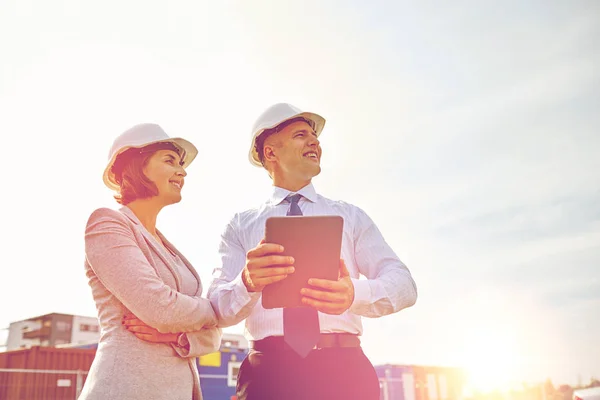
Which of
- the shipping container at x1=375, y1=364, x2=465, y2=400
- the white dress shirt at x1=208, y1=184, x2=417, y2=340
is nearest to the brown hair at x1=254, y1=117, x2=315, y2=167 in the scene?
the white dress shirt at x1=208, y1=184, x2=417, y2=340

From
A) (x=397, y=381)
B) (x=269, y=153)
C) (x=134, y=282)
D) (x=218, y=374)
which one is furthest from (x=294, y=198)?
(x=397, y=381)

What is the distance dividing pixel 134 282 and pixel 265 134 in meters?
1.47

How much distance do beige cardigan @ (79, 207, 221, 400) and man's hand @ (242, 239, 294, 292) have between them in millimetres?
687

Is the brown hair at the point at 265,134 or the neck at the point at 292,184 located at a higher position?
the brown hair at the point at 265,134

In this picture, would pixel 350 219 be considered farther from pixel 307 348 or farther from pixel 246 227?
pixel 307 348

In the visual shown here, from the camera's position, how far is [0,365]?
24.3 metres

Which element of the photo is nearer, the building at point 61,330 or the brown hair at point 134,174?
the brown hair at point 134,174

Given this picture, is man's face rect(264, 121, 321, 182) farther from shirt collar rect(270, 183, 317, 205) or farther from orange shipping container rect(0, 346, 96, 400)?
orange shipping container rect(0, 346, 96, 400)

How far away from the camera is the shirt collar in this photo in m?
3.50

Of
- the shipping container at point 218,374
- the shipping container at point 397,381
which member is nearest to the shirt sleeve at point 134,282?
the shipping container at point 218,374

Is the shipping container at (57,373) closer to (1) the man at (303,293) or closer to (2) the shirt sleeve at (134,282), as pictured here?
(2) the shirt sleeve at (134,282)

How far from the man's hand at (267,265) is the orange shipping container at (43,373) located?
22383 mm

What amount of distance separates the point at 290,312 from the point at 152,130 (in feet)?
5.64

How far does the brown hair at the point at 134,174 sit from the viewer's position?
3.49 metres
